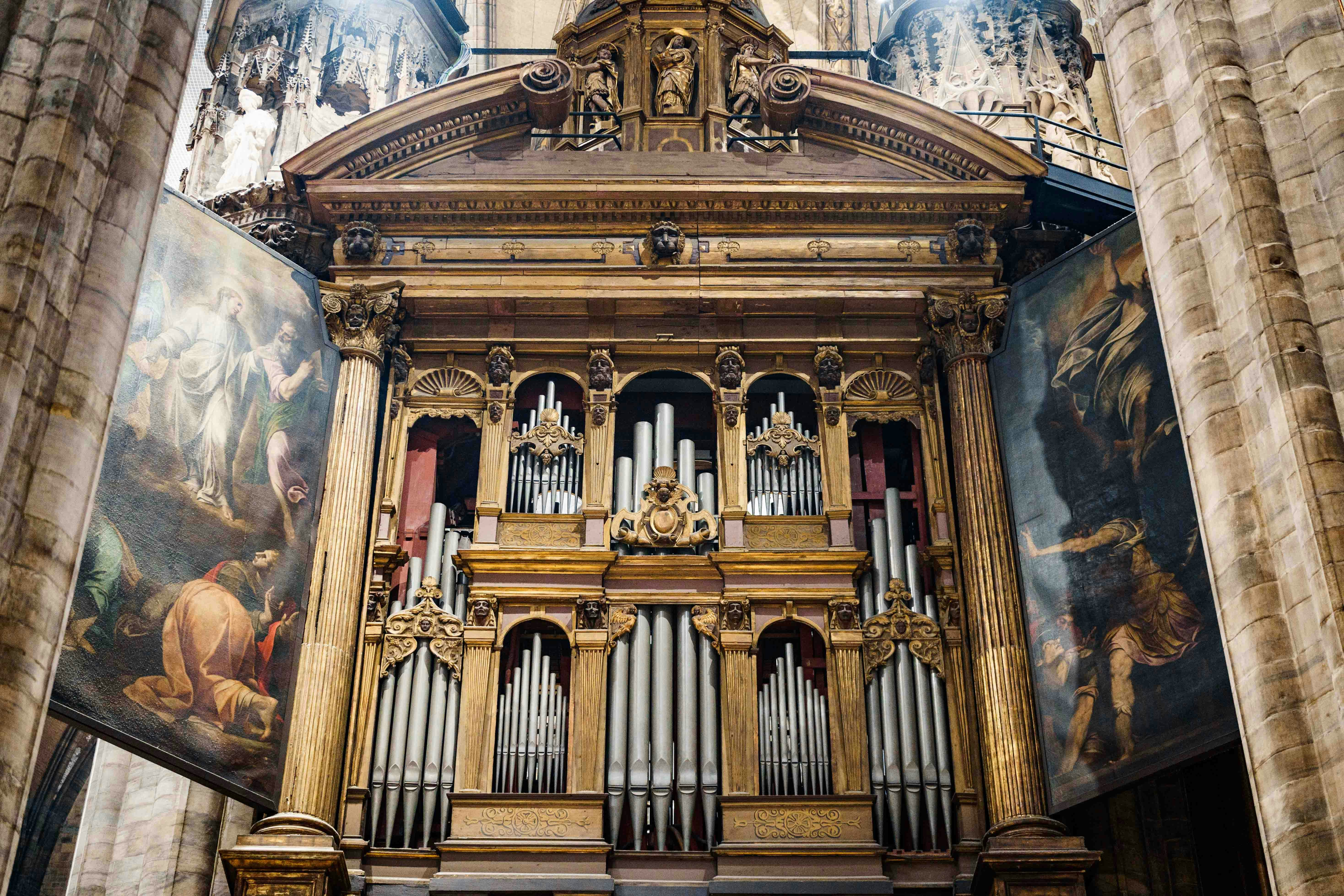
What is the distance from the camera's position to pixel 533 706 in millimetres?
13836

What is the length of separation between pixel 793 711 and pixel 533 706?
2.01 meters

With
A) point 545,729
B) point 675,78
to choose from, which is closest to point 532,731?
point 545,729

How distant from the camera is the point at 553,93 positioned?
1628cm

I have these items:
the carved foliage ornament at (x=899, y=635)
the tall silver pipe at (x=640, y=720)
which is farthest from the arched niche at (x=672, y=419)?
the carved foliage ornament at (x=899, y=635)

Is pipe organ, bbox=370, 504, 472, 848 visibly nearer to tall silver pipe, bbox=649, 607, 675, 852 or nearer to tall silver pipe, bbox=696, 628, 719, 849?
tall silver pipe, bbox=649, 607, 675, 852

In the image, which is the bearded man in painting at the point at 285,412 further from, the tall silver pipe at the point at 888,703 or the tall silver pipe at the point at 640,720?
the tall silver pipe at the point at 888,703

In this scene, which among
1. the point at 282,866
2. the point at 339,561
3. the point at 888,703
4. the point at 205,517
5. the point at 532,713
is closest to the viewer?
the point at 282,866

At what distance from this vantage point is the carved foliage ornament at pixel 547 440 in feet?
49.7

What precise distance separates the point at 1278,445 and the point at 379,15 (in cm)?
1458

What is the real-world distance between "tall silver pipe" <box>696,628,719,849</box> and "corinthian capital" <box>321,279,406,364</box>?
3.78 metres

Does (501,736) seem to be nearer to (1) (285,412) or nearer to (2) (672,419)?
(1) (285,412)

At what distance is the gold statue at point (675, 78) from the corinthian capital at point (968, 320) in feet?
10.3

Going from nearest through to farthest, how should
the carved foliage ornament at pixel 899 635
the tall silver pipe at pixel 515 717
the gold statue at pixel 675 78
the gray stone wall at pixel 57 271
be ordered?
the gray stone wall at pixel 57 271
the tall silver pipe at pixel 515 717
the carved foliage ornament at pixel 899 635
the gold statue at pixel 675 78

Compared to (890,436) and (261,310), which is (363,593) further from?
(890,436)
